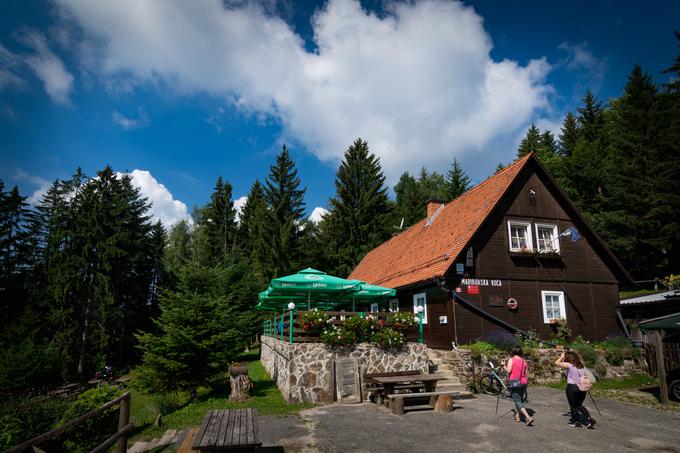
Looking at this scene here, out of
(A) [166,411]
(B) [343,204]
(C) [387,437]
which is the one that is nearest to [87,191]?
(B) [343,204]

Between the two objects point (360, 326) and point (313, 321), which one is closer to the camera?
point (313, 321)

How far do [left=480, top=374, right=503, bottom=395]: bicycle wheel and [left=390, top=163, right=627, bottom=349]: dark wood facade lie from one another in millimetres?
2282

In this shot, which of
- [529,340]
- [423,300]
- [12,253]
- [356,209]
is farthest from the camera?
[356,209]

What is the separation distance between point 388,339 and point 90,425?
27.1 feet

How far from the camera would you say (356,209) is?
127 feet

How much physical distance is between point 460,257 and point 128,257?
89.4 ft

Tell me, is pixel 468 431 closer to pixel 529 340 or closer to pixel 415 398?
pixel 415 398

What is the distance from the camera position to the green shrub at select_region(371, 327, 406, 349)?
1241 centimetres

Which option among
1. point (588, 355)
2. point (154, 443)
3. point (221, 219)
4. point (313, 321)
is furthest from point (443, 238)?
point (221, 219)

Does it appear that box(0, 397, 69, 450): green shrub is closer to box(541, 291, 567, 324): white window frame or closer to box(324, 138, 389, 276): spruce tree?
box(541, 291, 567, 324): white window frame

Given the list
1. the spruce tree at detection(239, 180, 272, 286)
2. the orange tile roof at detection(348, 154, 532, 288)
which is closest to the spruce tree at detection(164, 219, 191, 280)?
the spruce tree at detection(239, 180, 272, 286)

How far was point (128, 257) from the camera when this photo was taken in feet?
104

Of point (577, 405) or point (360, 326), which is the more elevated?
point (360, 326)

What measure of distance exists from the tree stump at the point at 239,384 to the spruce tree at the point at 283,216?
72.7 ft
